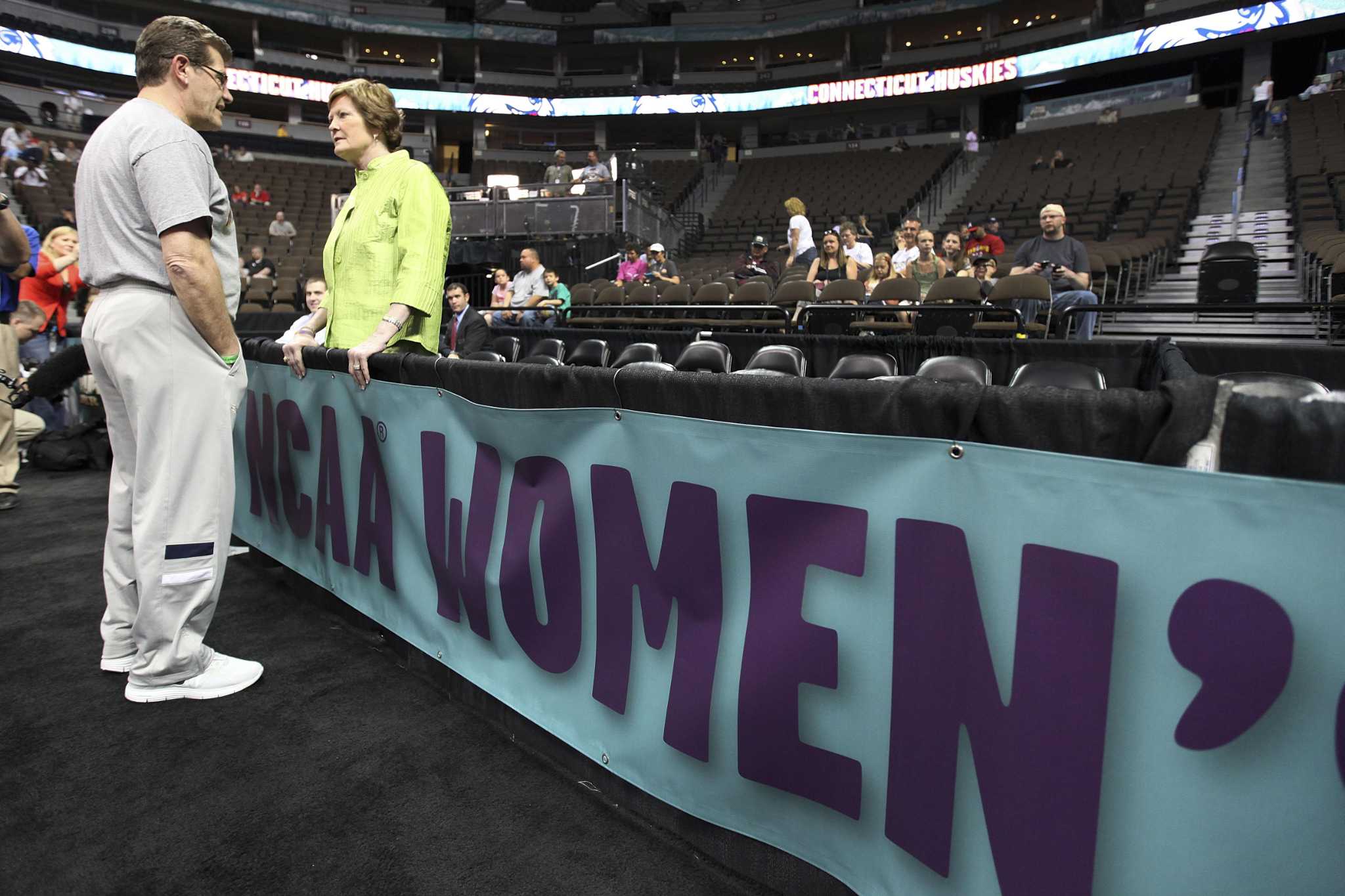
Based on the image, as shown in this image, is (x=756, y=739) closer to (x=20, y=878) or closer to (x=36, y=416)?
(x=20, y=878)

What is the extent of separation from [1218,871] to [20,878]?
1907 mm

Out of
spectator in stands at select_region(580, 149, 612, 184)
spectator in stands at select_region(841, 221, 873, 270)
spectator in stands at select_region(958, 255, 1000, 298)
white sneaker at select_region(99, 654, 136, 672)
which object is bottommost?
white sneaker at select_region(99, 654, 136, 672)

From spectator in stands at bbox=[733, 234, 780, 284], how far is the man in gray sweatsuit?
760 centimetres

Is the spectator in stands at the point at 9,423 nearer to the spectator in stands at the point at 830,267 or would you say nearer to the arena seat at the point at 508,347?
the arena seat at the point at 508,347

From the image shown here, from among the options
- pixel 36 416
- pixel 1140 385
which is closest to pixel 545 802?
pixel 1140 385

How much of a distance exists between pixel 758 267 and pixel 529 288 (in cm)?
296

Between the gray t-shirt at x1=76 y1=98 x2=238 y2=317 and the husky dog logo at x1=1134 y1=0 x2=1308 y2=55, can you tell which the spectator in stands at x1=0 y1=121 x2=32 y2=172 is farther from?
the husky dog logo at x1=1134 y1=0 x2=1308 y2=55

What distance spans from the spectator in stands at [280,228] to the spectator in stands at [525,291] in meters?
11.7

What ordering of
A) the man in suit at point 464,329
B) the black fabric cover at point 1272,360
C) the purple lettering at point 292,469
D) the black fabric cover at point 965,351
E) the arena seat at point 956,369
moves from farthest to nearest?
the man in suit at point 464,329, the black fabric cover at point 965,351, the black fabric cover at point 1272,360, the arena seat at point 956,369, the purple lettering at point 292,469

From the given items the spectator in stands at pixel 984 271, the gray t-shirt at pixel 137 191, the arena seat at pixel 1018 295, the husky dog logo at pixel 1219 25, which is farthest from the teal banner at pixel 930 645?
the husky dog logo at pixel 1219 25

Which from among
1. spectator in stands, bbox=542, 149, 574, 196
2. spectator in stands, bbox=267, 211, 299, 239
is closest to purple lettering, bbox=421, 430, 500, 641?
spectator in stands, bbox=542, 149, 574, 196

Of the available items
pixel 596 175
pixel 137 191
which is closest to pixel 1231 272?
pixel 137 191

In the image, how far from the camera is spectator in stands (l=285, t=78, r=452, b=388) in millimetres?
2332

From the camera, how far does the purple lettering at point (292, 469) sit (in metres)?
2.67
